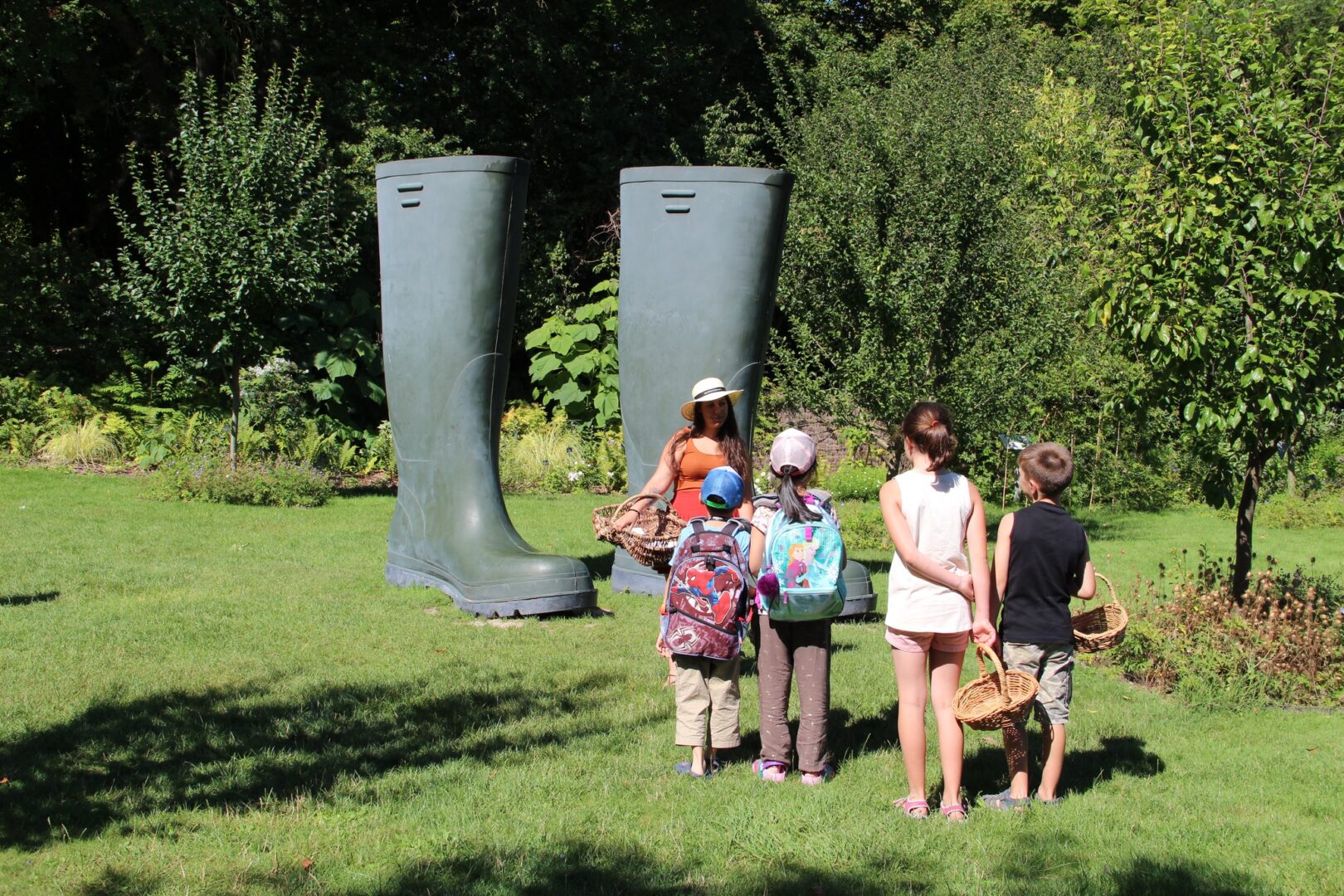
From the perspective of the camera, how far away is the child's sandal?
4.04m

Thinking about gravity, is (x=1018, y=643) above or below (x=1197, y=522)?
above

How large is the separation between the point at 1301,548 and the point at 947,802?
965 centimetres

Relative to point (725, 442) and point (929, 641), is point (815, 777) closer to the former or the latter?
point (929, 641)

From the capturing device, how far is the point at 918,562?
3953mm

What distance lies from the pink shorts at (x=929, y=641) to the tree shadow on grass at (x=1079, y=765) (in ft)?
2.56

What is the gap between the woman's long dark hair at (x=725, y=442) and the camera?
5.34 metres

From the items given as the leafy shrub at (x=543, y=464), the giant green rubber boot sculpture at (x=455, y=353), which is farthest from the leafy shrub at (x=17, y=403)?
the giant green rubber boot sculpture at (x=455, y=353)

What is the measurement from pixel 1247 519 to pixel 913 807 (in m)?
3.87

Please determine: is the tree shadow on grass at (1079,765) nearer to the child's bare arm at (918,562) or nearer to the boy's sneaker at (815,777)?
the boy's sneaker at (815,777)

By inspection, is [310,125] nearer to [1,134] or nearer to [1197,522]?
[1,134]

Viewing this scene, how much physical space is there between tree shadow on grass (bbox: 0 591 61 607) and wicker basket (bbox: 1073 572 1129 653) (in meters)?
5.66

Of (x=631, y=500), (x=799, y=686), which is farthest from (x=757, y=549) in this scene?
(x=631, y=500)

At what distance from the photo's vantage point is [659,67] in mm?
20938

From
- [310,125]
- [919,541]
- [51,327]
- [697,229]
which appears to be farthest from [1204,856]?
[51,327]
